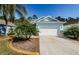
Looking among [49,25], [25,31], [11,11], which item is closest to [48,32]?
[49,25]

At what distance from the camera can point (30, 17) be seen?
7250mm

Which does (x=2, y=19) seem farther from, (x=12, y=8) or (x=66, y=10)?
(x=66, y=10)

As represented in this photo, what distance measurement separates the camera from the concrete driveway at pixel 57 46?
721 centimetres

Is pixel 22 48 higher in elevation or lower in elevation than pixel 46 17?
lower

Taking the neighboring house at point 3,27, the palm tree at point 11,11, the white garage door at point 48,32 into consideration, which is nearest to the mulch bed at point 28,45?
the white garage door at point 48,32

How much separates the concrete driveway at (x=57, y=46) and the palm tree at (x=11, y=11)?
3.18 feet

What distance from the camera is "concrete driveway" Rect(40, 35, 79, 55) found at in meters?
7.21

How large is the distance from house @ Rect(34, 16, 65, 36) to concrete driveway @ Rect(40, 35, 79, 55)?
0.16m

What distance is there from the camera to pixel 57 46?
7.34m

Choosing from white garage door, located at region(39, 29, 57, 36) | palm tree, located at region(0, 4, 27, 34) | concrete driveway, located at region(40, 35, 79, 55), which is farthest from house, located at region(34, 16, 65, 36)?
palm tree, located at region(0, 4, 27, 34)

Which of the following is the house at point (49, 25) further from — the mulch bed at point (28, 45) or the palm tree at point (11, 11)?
the palm tree at point (11, 11)

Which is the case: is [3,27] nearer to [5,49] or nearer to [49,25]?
[5,49]
